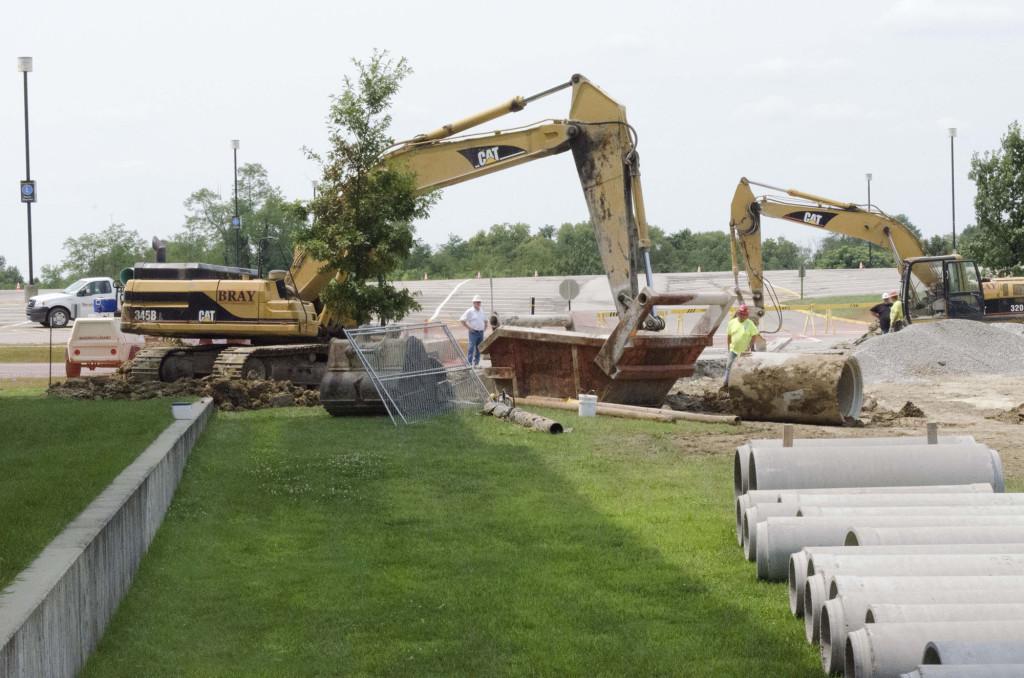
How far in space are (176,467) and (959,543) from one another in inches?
298

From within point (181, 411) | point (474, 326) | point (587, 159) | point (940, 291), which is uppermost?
point (587, 159)

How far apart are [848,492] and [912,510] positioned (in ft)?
3.42

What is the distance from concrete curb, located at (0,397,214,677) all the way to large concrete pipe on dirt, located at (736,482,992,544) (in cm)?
436

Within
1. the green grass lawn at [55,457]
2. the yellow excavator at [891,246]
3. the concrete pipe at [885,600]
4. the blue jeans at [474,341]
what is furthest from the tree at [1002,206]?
the concrete pipe at [885,600]

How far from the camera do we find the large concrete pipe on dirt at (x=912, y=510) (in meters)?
8.66

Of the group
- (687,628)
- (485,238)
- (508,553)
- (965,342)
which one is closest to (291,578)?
(508,553)

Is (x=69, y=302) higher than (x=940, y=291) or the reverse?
the reverse

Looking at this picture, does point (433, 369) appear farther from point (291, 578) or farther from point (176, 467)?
point (291, 578)

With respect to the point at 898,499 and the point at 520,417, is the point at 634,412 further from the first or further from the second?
the point at 898,499

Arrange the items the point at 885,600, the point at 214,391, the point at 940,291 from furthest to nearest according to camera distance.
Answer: the point at 940,291
the point at 214,391
the point at 885,600

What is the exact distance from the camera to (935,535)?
796cm

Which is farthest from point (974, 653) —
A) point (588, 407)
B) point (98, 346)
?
point (98, 346)

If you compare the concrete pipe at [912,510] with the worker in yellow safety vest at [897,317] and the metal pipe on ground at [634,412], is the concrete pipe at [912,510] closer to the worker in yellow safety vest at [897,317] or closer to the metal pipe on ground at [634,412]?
the metal pipe on ground at [634,412]

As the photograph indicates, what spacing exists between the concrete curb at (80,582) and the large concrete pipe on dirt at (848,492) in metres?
4.36
